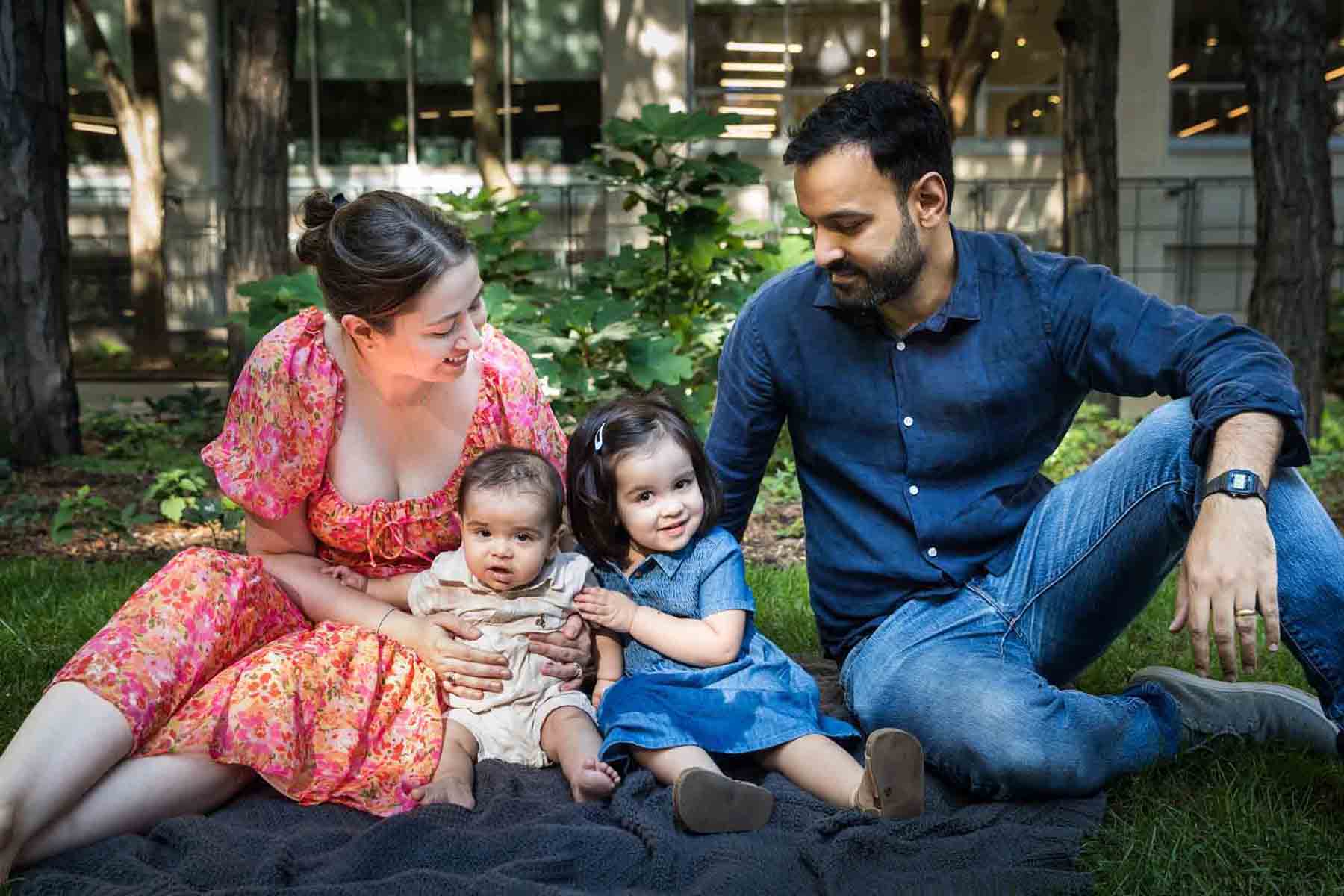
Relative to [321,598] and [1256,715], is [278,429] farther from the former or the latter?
[1256,715]

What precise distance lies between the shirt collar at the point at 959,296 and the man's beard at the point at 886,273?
0.11 meters

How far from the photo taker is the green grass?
2.32 meters

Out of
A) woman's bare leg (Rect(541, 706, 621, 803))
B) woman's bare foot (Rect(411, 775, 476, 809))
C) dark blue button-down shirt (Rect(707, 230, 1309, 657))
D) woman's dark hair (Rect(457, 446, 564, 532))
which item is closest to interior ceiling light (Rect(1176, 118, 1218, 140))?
dark blue button-down shirt (Rect(707, 230, 1309, 657))

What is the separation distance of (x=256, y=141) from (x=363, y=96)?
23.9 feet

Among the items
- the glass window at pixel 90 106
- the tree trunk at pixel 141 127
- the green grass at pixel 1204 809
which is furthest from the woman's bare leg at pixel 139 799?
the glass window at pixel 90 106

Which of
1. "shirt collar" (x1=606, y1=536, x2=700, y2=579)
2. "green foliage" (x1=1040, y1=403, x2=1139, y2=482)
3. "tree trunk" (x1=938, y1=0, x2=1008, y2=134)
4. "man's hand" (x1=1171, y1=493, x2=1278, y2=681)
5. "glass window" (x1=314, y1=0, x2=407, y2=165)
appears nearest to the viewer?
"man's hand" (x1=1171, y1=493, x2=1278, y2=681)

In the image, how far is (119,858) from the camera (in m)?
2.28

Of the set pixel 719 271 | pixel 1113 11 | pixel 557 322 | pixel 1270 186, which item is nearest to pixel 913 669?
pixel 557 322

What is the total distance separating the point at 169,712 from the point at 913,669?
153 centimetres

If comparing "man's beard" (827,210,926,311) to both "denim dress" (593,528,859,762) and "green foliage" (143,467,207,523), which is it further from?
"green foliage" (143,467,207,523)

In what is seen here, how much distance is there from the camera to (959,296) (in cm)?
286

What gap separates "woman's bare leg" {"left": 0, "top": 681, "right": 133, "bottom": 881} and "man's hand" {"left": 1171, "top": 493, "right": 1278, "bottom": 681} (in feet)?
6.32

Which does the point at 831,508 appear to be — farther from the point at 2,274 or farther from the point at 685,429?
the point at 2,274

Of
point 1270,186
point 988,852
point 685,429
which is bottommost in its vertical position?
point 988,852
